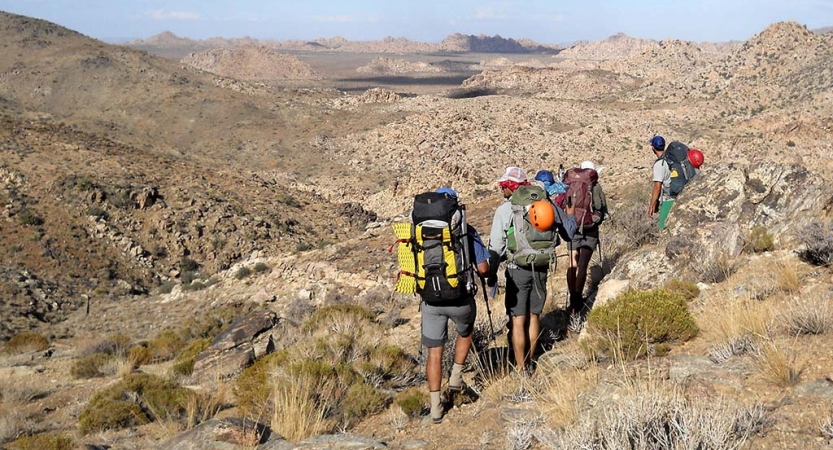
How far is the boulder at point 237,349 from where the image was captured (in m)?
8.55

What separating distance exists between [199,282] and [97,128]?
2522 centimetres

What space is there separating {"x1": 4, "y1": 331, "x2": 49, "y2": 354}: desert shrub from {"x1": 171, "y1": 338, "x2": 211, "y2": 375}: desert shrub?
16.1 feet

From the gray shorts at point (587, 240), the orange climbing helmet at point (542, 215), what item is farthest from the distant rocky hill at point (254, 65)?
the orange climbing helmet at point (542, 215)

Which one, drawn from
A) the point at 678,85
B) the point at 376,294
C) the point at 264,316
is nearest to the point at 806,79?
the point at 678,85

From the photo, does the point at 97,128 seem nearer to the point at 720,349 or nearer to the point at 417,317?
the point at 417,317

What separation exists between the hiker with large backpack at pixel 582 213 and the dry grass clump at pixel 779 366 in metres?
2.55

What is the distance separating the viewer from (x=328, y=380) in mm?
5926

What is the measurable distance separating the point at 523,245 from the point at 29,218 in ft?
68.8

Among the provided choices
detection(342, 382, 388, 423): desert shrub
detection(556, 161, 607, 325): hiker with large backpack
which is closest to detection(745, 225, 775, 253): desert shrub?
detection(556, 161, 607, 325): hiker with large backpack

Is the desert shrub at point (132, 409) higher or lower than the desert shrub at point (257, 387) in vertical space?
lower

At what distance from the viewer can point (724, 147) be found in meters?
28.0

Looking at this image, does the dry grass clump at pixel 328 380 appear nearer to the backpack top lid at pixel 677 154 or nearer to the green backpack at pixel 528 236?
the green backpack at pixel 528 236

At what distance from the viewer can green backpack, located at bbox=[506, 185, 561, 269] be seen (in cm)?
516

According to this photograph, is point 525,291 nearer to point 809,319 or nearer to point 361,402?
point 361,402
